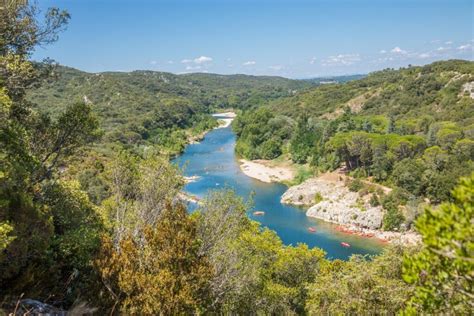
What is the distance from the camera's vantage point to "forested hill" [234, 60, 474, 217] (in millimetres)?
49594

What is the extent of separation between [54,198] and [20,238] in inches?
151

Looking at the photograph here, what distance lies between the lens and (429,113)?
76875 millimetres

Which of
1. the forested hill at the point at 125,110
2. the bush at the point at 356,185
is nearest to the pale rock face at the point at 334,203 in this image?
the bush at the point at 356,185

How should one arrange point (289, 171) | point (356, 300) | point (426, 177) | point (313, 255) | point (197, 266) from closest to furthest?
1. point (197, 266)
2. point (356, 300)
3. point (313, 255)
4. point (426, 177)
5. point (289, 171)

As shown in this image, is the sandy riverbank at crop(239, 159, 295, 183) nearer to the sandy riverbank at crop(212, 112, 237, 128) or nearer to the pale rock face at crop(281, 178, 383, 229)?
the pale rock face at crop(281, 178, 383, 229)

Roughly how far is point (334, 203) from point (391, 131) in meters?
24.2

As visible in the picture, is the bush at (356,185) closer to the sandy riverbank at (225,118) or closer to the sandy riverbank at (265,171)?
the sandy riverbank at (265,171)

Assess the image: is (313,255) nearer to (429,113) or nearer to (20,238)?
(20,238)

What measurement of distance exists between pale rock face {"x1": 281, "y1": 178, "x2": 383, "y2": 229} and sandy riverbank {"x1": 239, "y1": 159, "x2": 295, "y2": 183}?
9.40 metres

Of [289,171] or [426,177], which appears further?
[289,171]

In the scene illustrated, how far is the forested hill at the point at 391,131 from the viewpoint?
49.6m

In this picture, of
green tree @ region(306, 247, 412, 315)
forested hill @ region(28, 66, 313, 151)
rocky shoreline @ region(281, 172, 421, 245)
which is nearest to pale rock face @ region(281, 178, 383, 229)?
rocky shoreline @ region(281, 172, 421, 245)

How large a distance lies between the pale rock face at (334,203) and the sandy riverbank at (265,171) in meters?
9.40

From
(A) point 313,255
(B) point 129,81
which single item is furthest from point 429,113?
(B) point 129,81
